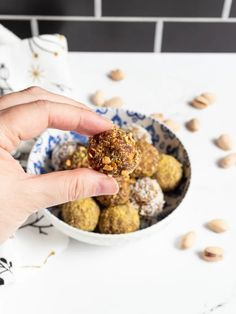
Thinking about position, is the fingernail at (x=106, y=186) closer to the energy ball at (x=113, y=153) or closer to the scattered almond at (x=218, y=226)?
the energy ball at (x=113, y=153)

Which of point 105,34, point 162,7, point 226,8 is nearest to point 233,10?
point 226,8

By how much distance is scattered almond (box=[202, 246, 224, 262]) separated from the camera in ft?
2.54

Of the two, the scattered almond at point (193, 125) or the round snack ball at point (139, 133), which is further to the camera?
the scattered almond at point (193, 125)

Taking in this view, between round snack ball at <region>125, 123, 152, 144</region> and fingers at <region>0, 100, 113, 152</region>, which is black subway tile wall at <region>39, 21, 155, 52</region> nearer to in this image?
round snack ball at <region>125, 123, 152, 144</region>

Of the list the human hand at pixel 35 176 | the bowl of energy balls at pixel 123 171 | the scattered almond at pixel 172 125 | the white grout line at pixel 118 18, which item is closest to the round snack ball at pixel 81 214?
the bowl of energy balls at pixel 123 171

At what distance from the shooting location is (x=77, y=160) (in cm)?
81

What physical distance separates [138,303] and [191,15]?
1.93 feet

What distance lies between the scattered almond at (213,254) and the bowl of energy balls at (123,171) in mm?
80

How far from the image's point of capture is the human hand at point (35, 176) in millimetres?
604

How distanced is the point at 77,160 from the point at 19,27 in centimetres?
37

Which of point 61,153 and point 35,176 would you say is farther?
point 61,153

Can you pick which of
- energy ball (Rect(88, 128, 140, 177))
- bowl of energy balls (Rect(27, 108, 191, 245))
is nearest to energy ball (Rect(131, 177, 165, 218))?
bowl of energy balls (Rect(27, 108, 191, 245))

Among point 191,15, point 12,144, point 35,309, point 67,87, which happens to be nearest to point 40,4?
point 67,87

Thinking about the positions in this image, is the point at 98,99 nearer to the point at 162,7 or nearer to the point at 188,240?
the point at 162,7
